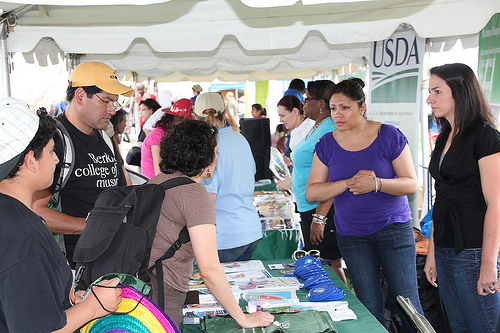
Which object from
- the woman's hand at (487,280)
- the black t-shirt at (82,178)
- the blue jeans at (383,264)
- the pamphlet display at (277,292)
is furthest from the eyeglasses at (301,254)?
the black t-shirt at (82,178)

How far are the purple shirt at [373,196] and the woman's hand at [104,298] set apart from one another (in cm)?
162

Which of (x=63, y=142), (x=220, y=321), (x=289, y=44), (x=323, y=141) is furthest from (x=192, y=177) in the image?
(x=289, y=44)

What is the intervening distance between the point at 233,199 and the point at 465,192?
1.26m

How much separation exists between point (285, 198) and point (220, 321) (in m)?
2.92

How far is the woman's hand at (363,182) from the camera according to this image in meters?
2.57

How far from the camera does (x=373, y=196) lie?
2.66 metres

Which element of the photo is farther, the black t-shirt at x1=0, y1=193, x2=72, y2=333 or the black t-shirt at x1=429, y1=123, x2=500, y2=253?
the black t-shirt at x1=429, y1=123, x2=500, y2=253

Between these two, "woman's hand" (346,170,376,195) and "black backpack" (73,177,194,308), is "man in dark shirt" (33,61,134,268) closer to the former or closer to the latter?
"black backpack" (73,177,194,308)

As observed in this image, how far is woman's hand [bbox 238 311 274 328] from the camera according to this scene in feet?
5.83

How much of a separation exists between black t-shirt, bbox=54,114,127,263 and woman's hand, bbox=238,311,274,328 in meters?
0.97

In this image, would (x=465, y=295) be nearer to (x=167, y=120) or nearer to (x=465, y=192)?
(x=465, y=192)

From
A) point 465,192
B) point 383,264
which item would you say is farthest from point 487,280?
point 383,264

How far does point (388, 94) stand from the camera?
16.7 ft

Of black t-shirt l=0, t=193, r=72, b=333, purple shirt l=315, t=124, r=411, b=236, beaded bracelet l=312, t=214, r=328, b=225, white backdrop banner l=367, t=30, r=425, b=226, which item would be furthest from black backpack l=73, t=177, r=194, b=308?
white backdrop banner l=367, t=30, r=425, b=226
